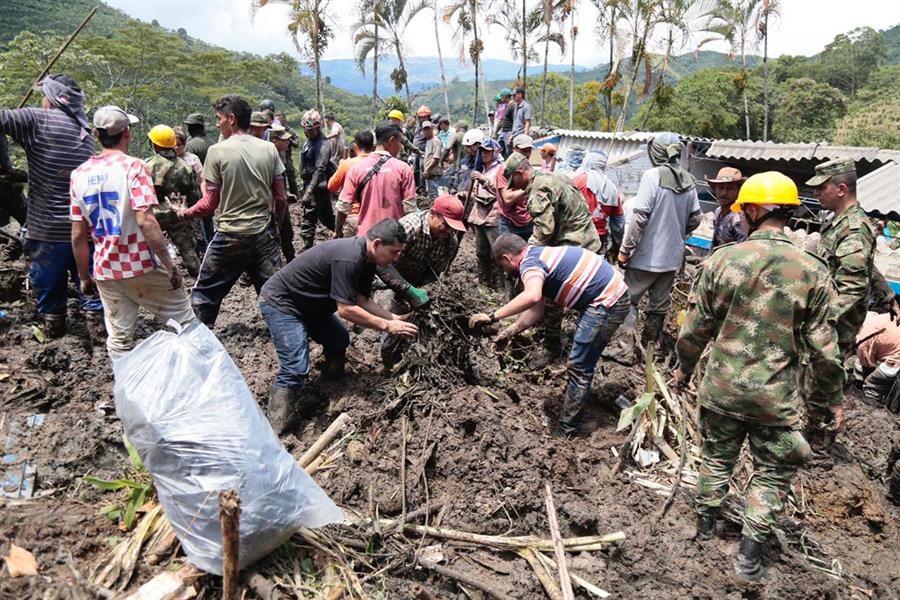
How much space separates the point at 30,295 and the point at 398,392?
4.25m

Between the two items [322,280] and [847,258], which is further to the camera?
[847,258]

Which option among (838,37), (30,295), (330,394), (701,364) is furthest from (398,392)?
(838,37)

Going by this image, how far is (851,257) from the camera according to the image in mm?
4332

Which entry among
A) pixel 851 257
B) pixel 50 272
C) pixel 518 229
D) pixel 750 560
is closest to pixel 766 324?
pixel 750 560

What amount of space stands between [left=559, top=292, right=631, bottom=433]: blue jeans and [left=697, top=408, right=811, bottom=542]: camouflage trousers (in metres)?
1.08

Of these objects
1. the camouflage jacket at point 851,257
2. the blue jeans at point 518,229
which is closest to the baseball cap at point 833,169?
the camouflage jacket at point 851,257

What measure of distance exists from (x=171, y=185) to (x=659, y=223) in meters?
5.12

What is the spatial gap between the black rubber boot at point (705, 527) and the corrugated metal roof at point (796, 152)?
37.7ft

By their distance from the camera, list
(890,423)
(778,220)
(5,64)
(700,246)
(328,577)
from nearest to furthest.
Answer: (328,577)
(778,220)
(890,423)
(700,246)
(5,64)

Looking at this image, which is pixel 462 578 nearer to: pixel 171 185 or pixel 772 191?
pixel 772 191

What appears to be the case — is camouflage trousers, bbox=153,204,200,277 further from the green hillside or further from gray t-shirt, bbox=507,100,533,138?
the green hillside

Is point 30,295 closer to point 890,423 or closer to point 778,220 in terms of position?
point 778,220

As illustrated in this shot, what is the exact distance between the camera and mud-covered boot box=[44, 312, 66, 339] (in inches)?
195

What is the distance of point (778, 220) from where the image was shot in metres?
3.07
